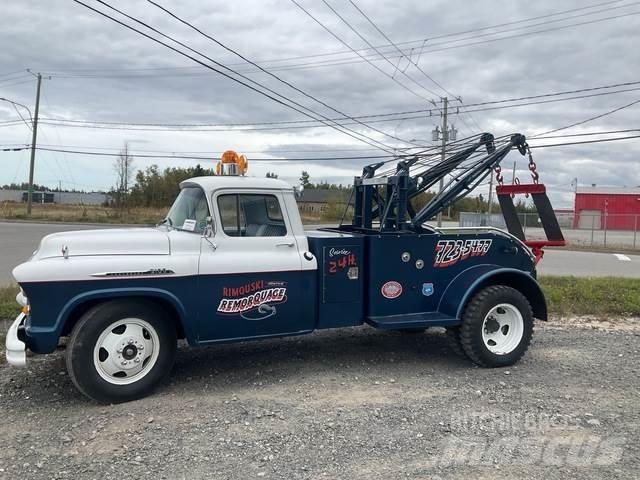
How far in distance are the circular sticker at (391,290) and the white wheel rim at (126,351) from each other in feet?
7.50

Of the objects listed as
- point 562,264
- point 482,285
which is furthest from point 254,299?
point 562,264

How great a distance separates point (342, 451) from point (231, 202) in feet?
8.25

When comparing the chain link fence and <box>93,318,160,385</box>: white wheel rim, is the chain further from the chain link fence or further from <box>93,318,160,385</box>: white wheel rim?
the chain link fence

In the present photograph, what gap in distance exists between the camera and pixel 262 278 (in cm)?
528

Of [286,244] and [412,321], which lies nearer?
[286,244]

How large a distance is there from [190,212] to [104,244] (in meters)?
0.95

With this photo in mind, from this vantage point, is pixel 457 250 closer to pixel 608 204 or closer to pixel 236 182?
pixel 236 182

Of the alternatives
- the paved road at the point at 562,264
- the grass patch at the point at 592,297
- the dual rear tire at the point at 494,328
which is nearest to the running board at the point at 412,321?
the dual rear tire at the point at 494,328

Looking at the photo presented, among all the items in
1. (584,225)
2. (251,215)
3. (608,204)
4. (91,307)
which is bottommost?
(91,307)

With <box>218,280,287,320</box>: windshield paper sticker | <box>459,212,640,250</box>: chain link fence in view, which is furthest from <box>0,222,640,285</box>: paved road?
<box>459,212,640,250</box>: chain link fence

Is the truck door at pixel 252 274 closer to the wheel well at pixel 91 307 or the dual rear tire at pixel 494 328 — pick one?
the wheel well at pixel 91 307

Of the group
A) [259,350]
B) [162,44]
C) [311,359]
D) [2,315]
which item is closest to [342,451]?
[311,359]

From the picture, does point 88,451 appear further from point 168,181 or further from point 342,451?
point 168,181

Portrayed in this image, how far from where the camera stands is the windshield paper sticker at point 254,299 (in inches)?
203
